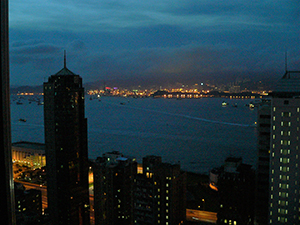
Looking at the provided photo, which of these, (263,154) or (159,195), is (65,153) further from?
(263,154)

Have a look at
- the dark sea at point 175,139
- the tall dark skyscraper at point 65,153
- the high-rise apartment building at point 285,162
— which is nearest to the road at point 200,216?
the high-rise apartment building at point 285,162

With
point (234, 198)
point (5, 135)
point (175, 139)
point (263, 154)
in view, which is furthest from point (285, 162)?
point (175, 139)

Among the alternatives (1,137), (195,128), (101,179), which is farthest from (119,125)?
(1,137)

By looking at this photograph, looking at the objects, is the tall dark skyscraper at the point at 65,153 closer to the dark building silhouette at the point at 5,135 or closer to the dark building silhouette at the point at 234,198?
the dark building silhouette at the point at 234,198

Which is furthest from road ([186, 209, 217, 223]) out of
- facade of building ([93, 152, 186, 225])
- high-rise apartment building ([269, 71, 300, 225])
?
high-rise apartment building ([269, 71, 300, 225])

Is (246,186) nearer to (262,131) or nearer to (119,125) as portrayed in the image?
(262,131)

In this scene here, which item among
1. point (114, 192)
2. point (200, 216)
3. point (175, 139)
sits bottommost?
point (200, 216)
